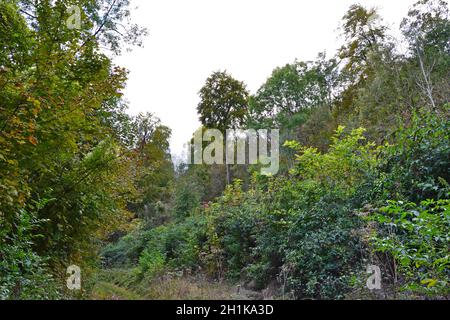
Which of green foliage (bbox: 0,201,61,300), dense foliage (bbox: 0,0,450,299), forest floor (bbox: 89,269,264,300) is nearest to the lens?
green foliage (bbox: 0,201,61,300)

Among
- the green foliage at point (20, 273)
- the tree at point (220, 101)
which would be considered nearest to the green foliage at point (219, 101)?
the tree at point (220, 101)

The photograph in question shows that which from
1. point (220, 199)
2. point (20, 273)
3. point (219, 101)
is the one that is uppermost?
point (219, 101)

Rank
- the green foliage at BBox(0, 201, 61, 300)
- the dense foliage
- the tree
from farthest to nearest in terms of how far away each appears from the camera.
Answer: the tree
the dense foliage
the green foliage at BBox(0, 201, 61, 300)

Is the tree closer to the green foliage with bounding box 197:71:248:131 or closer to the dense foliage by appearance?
the green foliage with bounding box 197:71:248:131

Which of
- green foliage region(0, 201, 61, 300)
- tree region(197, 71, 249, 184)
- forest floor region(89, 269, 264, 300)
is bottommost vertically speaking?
forest floor region(89, 269, 264, 300)

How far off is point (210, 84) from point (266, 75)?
14.4 feet

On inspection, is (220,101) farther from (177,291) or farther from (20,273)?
(20,273)

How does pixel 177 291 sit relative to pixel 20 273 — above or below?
below

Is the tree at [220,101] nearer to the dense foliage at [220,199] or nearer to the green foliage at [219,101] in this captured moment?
the green foliage at [219,101]

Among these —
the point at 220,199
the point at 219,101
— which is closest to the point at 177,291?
the point at 220,199

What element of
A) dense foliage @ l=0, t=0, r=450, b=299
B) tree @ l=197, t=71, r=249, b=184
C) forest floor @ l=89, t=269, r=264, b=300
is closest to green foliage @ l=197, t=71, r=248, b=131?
tree @ l=197, t=71, r=249, b=184

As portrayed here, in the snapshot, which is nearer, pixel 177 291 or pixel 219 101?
pixel 177 291

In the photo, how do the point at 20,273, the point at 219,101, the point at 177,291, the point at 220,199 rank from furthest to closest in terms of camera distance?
the point at 219,101
the point at 220,199
the point at 177,291
the point at 20,273

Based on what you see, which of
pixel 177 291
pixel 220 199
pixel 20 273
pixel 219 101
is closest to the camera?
pixel 20 273
